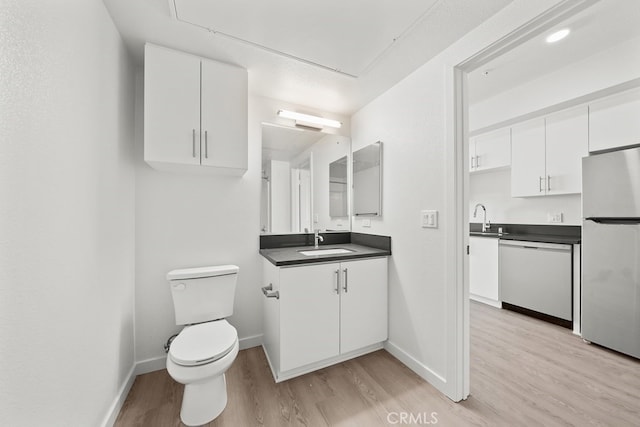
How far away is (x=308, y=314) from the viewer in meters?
1.70

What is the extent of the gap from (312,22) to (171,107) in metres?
1.03

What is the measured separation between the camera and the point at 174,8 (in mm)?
1214

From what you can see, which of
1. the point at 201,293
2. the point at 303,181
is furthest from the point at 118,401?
the point at 303,181

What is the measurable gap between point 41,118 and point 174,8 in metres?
0.85

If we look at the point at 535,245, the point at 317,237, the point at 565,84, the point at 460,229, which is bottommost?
the point at 535,245

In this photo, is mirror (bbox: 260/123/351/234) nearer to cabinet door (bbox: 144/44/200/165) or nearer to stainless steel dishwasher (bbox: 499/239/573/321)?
cabinet door (bbox: 144/44/200/165)

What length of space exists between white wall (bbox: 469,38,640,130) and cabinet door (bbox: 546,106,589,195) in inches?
12.0

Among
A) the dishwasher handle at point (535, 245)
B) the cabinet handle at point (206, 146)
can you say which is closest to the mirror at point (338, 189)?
the cabinet handle at point (206, 146)

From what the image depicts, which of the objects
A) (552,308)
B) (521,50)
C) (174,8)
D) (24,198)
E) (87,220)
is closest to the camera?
(24,198)

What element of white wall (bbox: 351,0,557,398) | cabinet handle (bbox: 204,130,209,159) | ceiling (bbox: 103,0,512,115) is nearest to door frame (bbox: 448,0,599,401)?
white wall (bbox: 351,0,557,398)

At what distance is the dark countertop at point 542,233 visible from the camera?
253 centimetres

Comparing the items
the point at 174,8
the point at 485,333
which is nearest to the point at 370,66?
the point at 174,8

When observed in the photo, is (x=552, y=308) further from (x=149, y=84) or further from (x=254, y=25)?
(x=149, y=84)

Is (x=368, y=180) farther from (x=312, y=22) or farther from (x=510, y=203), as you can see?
(x=510, y=203)
